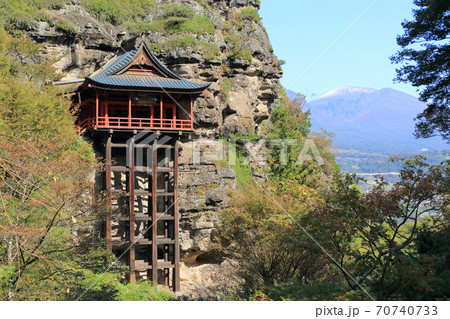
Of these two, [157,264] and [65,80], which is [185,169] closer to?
[157,264]

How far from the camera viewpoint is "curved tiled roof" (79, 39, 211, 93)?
76.6 ft

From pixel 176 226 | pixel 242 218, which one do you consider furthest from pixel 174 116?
pixel 242 218

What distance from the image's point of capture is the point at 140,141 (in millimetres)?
25203

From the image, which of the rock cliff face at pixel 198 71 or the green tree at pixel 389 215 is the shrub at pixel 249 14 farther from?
the green tree at pixel 389 215

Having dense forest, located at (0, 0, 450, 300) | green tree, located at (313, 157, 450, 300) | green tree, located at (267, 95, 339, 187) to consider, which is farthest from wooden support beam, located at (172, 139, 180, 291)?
green tree, located at (313, 157, 450, 300)

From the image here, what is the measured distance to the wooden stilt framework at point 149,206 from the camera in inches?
956

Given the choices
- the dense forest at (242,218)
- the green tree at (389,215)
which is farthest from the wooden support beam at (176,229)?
the green tree at (389,215)

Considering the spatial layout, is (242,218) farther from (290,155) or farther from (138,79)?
(138,79)

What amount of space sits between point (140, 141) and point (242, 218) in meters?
6.81

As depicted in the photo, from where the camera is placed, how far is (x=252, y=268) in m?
21.6

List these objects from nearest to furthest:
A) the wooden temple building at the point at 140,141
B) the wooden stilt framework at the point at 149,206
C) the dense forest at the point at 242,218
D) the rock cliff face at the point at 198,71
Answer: the dense forest at the point at 242,218 → the wooden temple building at the point at 140,141 → the wooden stilt framework at the point at 149,206 → the rock cliff face at the point at 198,71

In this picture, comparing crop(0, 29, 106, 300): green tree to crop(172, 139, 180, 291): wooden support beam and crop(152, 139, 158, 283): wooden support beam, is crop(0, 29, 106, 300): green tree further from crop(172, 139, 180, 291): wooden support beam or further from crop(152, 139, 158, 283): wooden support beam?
crop(172, 139, 180, 291): wooden support beam

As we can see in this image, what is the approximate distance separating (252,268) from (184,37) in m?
14.8

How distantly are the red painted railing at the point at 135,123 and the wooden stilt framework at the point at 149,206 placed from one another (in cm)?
61
